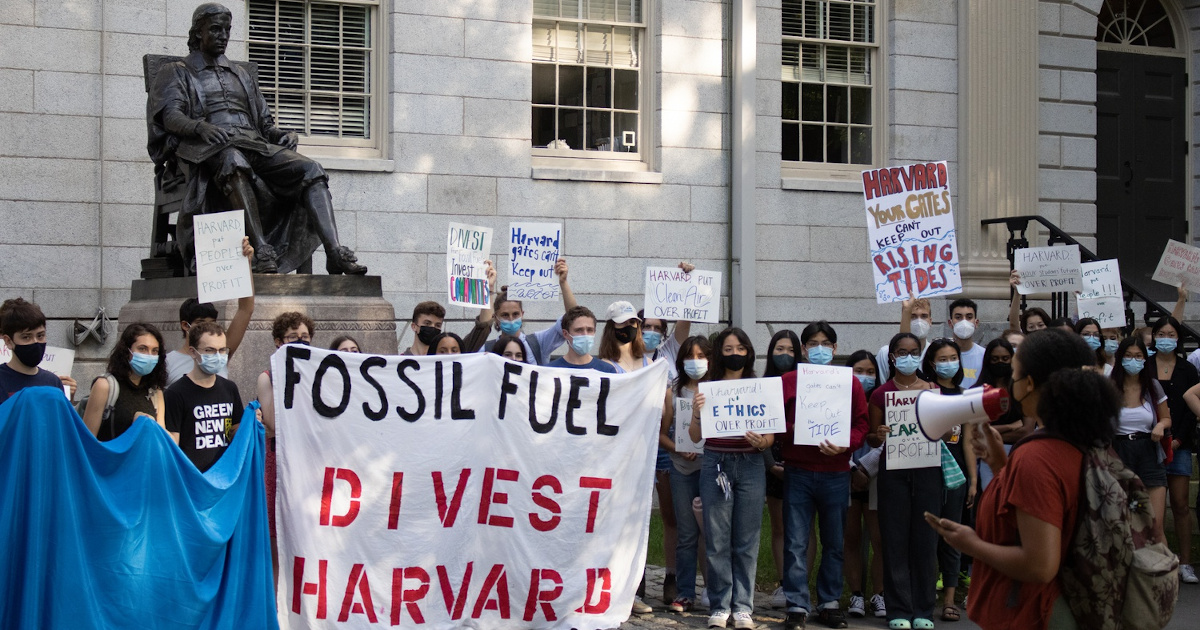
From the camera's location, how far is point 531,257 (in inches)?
395

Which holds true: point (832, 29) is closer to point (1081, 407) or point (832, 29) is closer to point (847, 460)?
point (847, 460)

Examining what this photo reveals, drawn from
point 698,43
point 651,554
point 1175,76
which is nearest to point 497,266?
point 698,43

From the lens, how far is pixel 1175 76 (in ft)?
59.8

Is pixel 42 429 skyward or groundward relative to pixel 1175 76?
groundward

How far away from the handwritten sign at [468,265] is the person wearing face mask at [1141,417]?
4.51 m

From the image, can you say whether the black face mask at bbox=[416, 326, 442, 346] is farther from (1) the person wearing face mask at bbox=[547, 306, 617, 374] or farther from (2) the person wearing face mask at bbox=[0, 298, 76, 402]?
(2) the person wearing face mask at bbox=[0, 298, 76, 402]

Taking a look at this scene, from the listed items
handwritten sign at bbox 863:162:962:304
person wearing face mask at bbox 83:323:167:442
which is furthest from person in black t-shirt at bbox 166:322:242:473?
handwritten sign at bbox 863:162:962:304

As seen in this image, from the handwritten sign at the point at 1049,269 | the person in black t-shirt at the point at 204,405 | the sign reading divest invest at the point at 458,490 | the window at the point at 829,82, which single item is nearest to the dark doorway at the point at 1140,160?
the window at the point at 829,82

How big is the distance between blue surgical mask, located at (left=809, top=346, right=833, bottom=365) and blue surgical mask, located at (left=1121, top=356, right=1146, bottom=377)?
2.50 meters

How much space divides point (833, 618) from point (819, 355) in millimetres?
1621

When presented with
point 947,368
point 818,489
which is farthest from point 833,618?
point 947,368

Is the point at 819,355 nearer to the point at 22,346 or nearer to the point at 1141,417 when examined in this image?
the point at 1141,417

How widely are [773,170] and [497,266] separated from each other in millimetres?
3446

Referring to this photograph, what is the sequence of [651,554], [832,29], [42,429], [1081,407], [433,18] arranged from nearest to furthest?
[1081,407], [42,429], [651,554], [433,18], [832,29]
